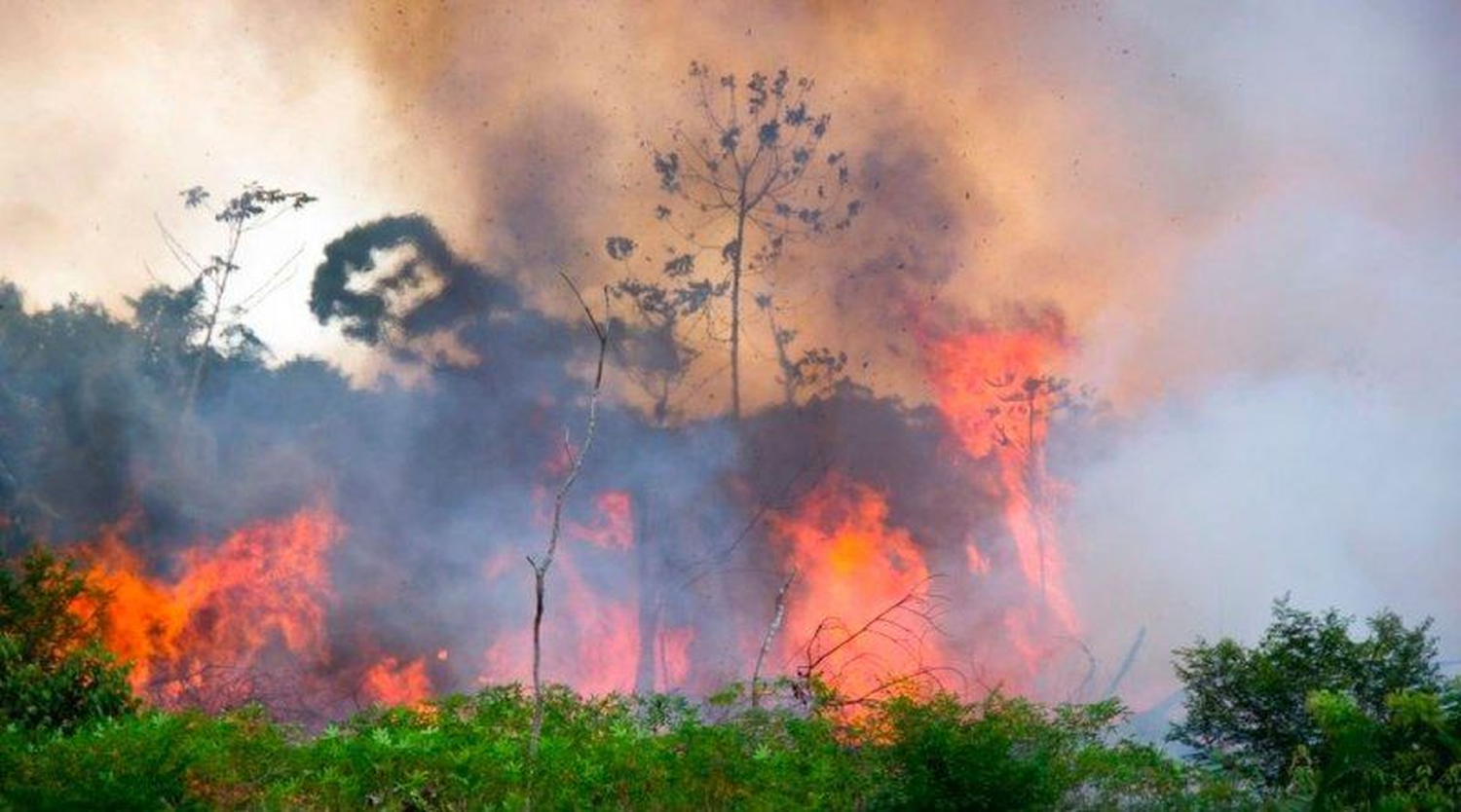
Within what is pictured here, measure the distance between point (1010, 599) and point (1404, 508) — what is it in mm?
9976

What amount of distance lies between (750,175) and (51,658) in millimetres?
25415

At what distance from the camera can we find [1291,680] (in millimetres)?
15602

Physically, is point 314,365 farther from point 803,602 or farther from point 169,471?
point 803,602

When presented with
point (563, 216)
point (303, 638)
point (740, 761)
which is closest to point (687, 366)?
point (563, 216)

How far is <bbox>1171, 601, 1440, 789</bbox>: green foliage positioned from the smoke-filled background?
1526 centimetres

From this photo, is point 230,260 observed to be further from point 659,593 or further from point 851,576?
point 851,576

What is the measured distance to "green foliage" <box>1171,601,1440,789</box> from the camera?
50.8ft

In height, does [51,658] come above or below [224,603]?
below

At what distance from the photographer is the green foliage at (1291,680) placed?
15477mm

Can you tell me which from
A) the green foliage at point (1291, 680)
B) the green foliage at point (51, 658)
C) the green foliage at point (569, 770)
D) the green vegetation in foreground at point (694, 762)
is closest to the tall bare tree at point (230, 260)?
the green foliage at point (51, 658)

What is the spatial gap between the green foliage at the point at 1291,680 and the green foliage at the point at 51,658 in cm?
1267

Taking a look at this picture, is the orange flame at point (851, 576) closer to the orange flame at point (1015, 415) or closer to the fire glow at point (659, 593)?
the fire glow at point (659, 593)

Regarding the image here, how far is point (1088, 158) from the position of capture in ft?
118

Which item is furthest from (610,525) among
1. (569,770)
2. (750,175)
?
(569,770)
